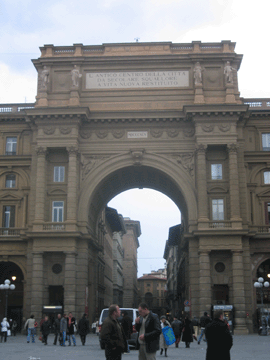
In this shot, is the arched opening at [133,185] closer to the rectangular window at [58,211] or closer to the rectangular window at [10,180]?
the rectangular window at [58,211]

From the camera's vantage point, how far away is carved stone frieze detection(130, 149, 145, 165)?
46.7 meters

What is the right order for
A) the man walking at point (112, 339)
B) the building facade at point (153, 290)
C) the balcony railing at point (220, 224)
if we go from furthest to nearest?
the building facade at point (153, 290) < the balcony railing at point (220, 224) < the man walking at point (112, 339)

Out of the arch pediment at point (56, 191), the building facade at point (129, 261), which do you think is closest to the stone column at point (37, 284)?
the arch pediment at point (56, 191)

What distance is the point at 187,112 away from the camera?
4547 cm

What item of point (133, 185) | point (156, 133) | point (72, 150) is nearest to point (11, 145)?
point (72, 150)

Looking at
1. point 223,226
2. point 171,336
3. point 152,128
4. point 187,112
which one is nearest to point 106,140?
point 152,128

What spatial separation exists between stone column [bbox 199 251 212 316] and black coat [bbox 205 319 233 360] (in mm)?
31443

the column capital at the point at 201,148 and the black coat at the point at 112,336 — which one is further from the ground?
the column capital at the point at 201,148

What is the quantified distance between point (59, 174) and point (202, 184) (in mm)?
12704

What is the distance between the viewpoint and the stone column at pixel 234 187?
44188 millimetres

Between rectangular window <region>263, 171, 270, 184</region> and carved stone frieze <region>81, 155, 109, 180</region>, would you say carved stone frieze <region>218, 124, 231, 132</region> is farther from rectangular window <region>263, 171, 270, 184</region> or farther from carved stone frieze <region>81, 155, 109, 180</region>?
carved stone frieze <region>81, 155, 109, 180</region>

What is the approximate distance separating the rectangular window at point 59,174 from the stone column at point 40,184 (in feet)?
4.72

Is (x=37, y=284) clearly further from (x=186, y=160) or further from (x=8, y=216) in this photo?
(x=186, y=160)

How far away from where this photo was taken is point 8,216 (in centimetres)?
4859
